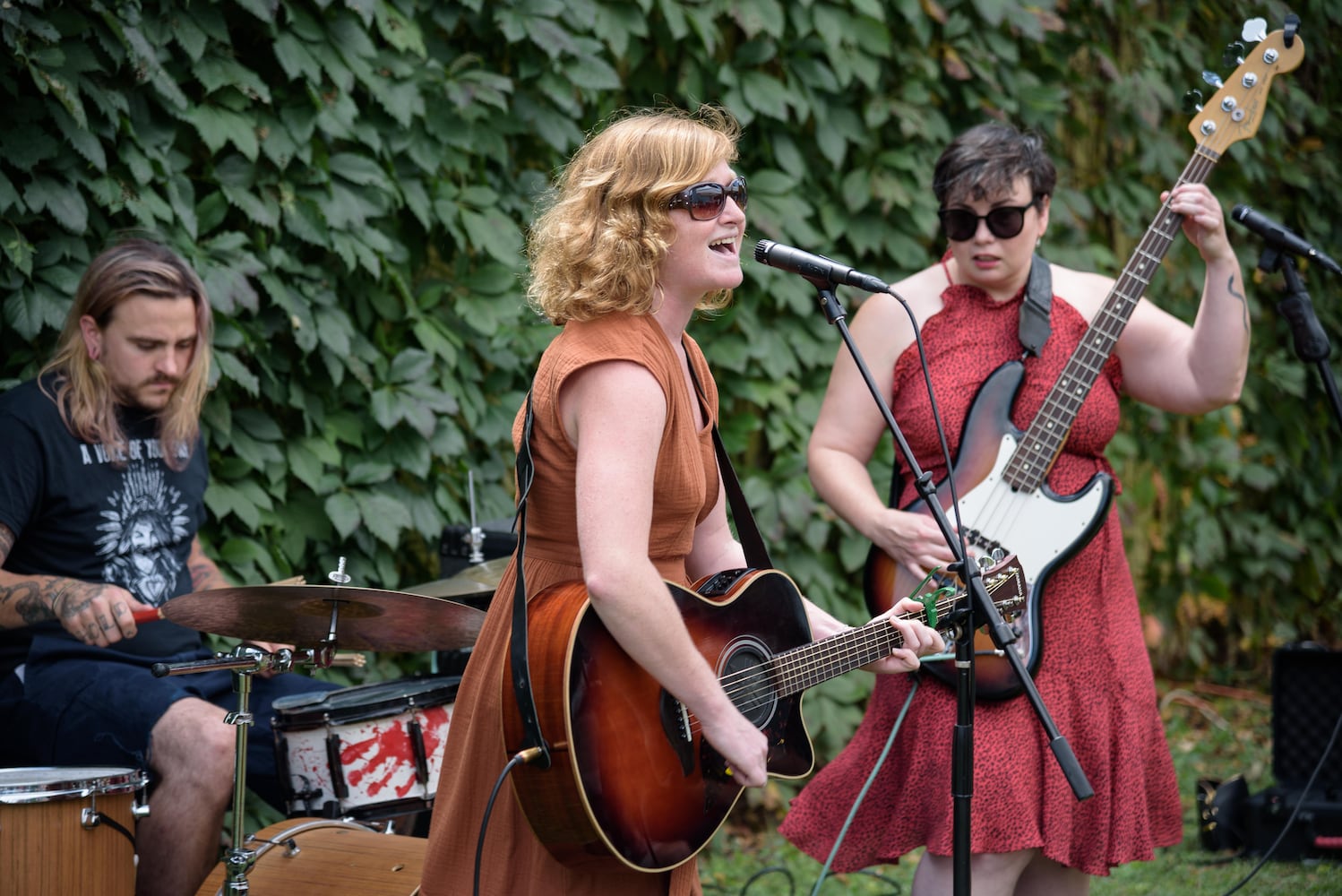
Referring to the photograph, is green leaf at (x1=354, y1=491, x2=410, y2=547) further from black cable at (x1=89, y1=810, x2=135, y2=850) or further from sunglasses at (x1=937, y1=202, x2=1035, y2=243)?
sunglasses at (x1=937, y1=202, x2=1035, y2=243)

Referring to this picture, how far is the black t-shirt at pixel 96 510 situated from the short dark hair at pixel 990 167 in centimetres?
193

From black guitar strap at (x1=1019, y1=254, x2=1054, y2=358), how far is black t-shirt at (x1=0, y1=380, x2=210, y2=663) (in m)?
2.01

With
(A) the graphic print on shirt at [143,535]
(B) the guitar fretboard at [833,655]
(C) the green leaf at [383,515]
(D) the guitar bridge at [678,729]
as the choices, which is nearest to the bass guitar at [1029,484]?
(B) the guitar fretboard at [833,655]

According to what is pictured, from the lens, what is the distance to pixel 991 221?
2.82 m

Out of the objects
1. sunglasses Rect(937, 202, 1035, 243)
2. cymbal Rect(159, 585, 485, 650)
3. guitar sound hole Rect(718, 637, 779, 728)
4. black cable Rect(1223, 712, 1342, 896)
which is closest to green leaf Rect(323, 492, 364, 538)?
cymbal Rect(159, 585, 485, 650)

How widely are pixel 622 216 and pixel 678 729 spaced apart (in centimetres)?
81

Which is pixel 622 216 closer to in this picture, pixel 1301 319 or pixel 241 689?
pixel 241 689

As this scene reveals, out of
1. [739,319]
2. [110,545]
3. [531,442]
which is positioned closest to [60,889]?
[110,545]

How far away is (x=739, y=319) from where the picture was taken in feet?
14.4

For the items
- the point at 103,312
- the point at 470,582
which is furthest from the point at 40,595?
the point at 470,582

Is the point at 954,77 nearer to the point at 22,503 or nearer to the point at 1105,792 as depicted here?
the point at 1105,792

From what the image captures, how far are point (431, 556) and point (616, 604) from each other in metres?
2.12

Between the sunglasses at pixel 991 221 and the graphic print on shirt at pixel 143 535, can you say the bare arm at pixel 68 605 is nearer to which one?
the graphic print on shirt at pixel 143 535

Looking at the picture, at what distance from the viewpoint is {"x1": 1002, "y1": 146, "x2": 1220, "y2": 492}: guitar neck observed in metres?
2.74
